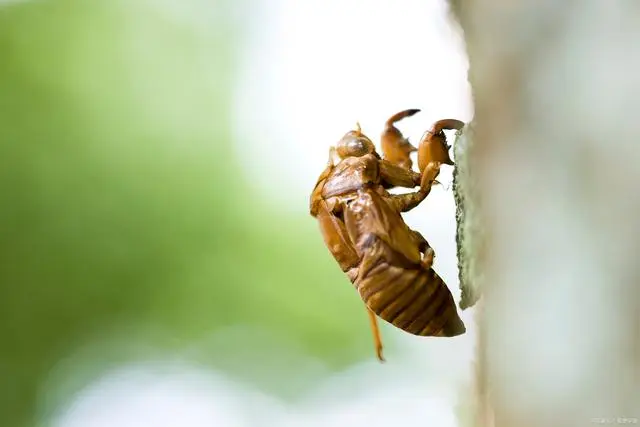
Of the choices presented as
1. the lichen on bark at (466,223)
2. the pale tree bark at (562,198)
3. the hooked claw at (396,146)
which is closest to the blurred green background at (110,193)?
the hooked claw at (396,146)

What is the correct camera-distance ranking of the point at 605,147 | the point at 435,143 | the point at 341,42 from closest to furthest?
the point at 605,147, the point at 435,143, the point at 341,42

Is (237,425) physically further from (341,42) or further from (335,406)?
(341,42)

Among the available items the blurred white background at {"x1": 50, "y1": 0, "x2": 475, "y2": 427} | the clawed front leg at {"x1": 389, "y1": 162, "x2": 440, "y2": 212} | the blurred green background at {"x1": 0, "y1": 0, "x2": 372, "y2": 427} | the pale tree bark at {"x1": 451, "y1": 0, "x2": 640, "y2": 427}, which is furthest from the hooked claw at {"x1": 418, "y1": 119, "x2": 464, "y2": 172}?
the blurred green background at {"x1": 0, "y1": 0, "x2": 372, "y2": 427}

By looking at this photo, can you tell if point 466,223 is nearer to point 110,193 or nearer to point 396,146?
point 396,146

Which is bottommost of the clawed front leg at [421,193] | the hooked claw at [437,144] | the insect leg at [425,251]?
the insect leg at [425,251]

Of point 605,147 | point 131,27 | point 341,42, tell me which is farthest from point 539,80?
point 131,27

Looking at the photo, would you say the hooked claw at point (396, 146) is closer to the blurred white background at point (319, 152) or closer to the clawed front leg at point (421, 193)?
the clawed front leg at point (421, 193)

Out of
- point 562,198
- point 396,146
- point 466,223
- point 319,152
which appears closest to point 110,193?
point 319,152
